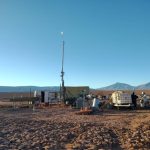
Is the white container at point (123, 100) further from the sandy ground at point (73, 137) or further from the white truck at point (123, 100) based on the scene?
the sandy ground at point (73, 137)

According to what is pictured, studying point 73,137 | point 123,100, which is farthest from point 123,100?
point 73,137

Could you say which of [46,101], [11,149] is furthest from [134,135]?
[46,101]

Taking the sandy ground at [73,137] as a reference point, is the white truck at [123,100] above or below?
above

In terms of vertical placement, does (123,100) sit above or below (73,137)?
above

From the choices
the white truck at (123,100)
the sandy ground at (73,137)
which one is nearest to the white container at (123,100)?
the white truck at (123,100)

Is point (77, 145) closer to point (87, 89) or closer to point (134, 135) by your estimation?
point (134, 135)

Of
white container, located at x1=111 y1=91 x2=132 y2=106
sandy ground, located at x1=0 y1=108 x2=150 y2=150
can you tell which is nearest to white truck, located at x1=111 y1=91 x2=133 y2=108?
white container, located at x1=111 y1=91 x2=132 y2=106

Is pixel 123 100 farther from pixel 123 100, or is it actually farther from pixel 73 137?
pixel 73 137

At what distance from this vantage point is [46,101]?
44875 mm

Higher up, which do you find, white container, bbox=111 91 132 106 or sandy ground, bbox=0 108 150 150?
white container, bbox=111 91 132 106

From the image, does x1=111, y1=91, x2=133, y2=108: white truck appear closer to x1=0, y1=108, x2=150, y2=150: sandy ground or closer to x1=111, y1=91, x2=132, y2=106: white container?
x1=111, y1=91, x2=132, y2=106: white container

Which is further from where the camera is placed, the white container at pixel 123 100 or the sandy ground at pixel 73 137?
the white container at pixel 123 100

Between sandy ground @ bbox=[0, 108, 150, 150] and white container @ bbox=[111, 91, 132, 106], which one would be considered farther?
white container @ bbox=[111, 91, 132, 106]

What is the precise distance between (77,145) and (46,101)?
1192 inches
